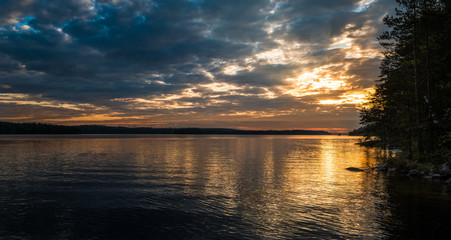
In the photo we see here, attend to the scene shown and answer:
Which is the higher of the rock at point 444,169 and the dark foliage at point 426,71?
the dark foliage at point 426,71

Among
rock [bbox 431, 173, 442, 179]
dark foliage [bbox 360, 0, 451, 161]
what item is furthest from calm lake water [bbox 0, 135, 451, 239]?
dark foliage [bbox 360, 0, 451, 161]

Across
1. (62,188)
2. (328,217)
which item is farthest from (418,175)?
(62,188)

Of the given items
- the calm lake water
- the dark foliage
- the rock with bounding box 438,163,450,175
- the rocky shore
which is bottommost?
the calm lake water

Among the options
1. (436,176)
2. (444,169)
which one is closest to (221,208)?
(436,176)

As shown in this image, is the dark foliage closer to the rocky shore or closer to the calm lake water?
the rocky shore

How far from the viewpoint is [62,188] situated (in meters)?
26.6

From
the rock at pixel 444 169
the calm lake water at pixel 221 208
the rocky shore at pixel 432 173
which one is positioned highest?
the rock at pixel 444 169

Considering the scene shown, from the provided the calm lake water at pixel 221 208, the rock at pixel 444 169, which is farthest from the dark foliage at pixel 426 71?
the calm lake water at pixel 221 208

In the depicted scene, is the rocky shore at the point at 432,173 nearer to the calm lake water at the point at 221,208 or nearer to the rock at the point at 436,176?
the rock at the point at 436,176

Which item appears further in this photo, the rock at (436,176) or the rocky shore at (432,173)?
the rock at (436,176)

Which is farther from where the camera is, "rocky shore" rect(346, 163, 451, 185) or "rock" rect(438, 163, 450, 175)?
"rock" rect(438, 163, 450, 175)

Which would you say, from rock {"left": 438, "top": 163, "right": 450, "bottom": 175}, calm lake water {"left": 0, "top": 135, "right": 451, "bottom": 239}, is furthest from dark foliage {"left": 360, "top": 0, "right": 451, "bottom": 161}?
calm lake water {"left": 0, "top": 135, "right": 451, "bottom": 239}

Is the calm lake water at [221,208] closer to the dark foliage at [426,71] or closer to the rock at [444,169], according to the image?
the rock at [444,169]

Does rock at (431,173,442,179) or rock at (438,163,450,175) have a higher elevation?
rock at (438,163,450,175)
